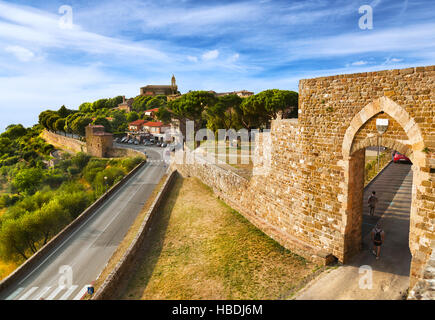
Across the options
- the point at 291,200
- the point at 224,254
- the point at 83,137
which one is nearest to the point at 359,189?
the point at 291,200

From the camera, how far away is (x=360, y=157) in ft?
28.3

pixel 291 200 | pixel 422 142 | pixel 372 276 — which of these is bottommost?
pixel 372 276

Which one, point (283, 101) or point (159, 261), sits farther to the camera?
point (283, 101)

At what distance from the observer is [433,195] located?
6.49 m

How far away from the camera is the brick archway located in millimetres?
6766

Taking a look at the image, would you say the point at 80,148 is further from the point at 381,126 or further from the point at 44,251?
the point at 381,126

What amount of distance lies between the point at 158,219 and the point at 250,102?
22.7m

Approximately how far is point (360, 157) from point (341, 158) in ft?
2.21

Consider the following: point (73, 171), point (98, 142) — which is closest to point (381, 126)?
point (73, 171)

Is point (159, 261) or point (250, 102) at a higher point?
point (250, 102)

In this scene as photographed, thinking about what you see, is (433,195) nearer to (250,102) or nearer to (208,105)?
(250,102)

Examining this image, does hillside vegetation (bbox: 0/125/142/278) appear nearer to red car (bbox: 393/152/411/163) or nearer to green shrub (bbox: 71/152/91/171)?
green shrub (bbox: 71/152/91/171)

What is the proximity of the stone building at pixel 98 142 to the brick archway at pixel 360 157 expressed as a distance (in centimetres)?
5068

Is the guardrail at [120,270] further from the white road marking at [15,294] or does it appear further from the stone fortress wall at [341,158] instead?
the white road marking at [15,294]
